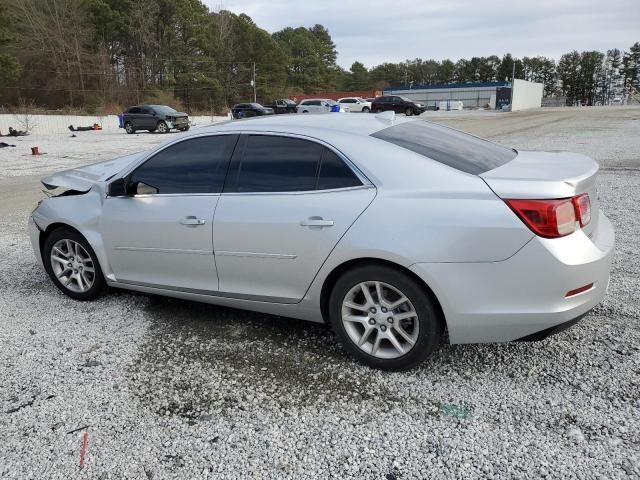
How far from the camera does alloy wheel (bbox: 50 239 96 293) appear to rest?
4.48m

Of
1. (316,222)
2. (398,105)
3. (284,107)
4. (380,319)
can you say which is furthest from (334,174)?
(398,105)

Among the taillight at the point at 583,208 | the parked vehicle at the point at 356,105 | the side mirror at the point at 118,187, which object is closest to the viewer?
the taillight at the point at 583,208

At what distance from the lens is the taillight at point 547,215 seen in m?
2.78

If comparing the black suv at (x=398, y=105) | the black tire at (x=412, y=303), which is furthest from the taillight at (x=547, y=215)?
the black suv at (x=398, y=105)

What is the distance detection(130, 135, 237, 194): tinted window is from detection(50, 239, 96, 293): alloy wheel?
3.01ft

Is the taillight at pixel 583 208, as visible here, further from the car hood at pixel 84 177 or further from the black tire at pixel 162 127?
the black tire at pixel 162 127

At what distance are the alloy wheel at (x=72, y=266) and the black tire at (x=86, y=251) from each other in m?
0.02

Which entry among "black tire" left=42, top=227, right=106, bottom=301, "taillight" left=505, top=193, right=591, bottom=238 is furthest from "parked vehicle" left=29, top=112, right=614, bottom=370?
"black tire" left=42, top=227, right=106, bottom=301

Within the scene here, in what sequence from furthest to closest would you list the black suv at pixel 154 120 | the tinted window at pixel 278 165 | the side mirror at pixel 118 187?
1. the black suv at pixel 154 120
2. the side mirror at pixel 118 187
3. the tinted window at pixel 278 165

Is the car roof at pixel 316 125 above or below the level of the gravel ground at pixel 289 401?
above

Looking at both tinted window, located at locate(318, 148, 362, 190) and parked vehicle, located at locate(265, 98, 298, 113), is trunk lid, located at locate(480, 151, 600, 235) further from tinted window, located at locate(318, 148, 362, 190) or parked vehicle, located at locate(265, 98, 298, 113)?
parked vehicle, located at locate(265, 98, 298, 113)

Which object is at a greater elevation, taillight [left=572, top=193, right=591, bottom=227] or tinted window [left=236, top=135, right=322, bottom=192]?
tinted window [left=236, top=135, right=322, bottom=192]

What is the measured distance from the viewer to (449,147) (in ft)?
11.6

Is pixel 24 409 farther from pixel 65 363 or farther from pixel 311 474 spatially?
pixel 311 474
